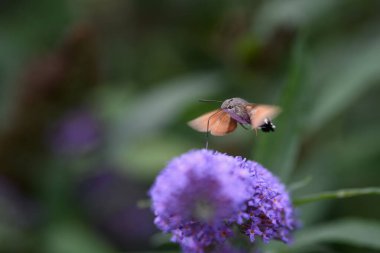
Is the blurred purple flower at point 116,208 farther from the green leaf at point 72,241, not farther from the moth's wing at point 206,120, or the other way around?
the moth's wing at point 206,120

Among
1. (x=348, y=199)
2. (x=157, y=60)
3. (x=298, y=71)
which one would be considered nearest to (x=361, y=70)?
(x=348, y=199)

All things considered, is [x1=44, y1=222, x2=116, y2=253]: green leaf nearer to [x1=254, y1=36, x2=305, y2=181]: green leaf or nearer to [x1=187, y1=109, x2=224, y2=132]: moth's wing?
[x1=254, y1=36, x2=305, y2=181]: green leaf

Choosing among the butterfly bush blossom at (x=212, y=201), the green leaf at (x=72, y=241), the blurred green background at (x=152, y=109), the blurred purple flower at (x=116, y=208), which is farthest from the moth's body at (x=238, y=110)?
the blurred purple flower at (x=116, y=208)

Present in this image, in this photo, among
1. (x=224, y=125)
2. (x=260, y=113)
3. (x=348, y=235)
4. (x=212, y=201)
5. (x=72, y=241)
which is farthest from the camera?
(x=72, y=241)

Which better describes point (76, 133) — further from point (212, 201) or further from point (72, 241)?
point (212, 201)

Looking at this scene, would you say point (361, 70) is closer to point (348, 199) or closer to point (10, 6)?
point (348, 199)

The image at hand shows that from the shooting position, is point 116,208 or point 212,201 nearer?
point 212,201

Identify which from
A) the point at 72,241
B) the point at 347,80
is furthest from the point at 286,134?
the point at 72,241

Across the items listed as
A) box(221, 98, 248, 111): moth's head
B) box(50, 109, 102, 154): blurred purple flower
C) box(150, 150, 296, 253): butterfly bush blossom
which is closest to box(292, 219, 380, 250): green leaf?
box(150, 150, 296, 253): butterfly bush blossom
